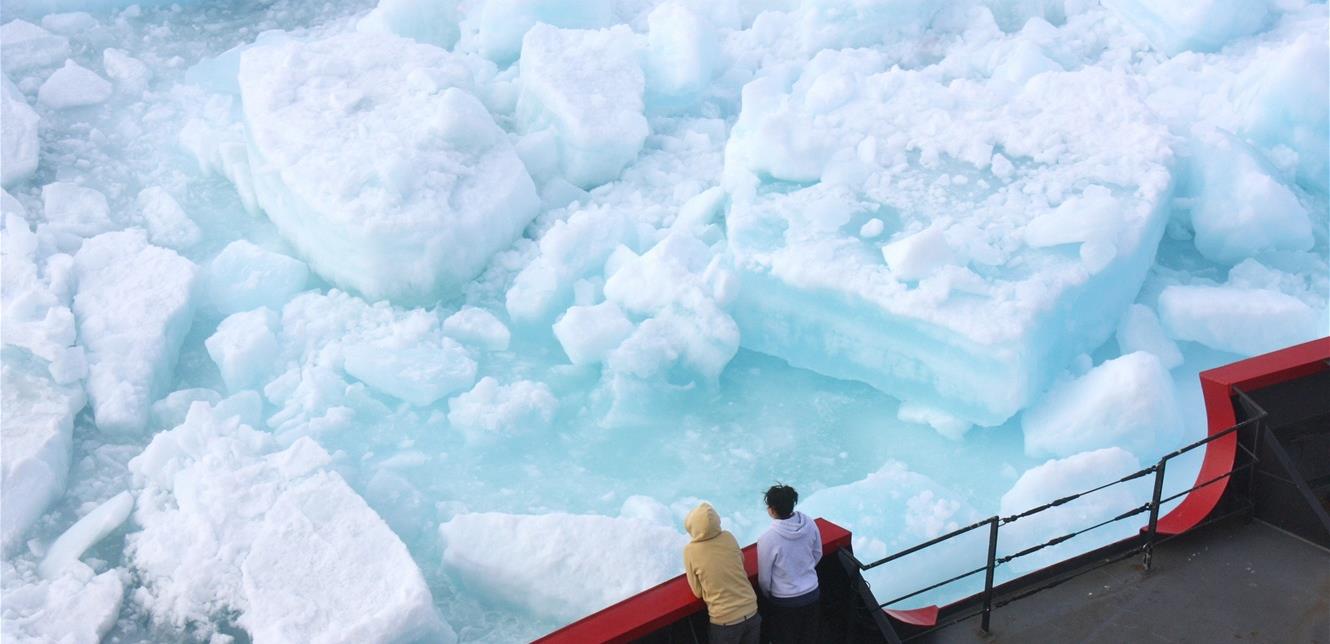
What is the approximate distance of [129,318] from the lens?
5.42 m

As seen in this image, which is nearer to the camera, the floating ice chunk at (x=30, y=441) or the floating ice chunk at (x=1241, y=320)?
the floating ice chunk at (x=30, y=441)

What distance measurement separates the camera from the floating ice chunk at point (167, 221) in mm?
6160

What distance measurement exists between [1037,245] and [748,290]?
1410 millimetres

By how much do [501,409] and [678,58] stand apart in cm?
285

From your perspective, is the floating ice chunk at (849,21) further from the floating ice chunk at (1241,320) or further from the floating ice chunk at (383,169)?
the floating ice chunk at (1241,320)

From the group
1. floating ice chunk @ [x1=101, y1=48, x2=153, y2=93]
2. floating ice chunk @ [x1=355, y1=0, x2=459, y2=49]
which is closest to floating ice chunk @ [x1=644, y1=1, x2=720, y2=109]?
floating ice chunk @ [x1=355, y1=0, x2=459, y2=49]

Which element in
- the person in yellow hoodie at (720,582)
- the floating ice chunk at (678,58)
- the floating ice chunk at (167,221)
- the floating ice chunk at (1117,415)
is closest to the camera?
the person in yellow hoodie at (720,582)

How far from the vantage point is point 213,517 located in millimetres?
4406

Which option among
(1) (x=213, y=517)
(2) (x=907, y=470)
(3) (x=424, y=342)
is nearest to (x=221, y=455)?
(1) (x=213, y=517)

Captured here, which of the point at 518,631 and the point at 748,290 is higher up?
the point at 748,290

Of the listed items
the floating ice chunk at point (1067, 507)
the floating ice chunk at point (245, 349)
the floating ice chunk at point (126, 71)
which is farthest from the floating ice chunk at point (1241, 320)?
the floating ice chunk at point (126, 71)

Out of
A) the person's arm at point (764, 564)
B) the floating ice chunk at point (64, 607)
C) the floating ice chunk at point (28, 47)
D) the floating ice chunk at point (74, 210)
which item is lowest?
the floating ice chunk at point (64, 607)

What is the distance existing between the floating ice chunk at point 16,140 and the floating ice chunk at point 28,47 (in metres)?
0.60

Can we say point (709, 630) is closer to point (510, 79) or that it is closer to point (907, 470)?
point (907, 470)
